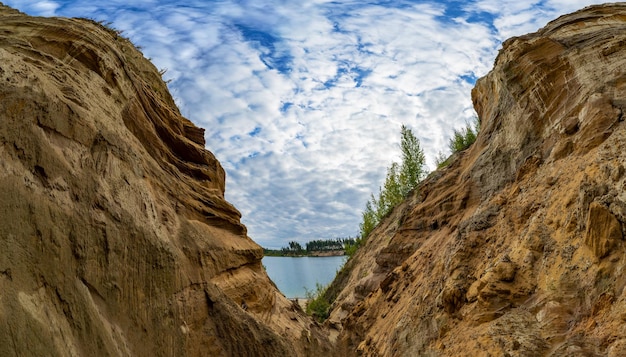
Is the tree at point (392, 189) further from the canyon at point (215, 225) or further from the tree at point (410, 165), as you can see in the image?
the canyon at point (215, 225)

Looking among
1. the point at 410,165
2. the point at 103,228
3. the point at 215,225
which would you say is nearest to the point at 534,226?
the point at 215,225

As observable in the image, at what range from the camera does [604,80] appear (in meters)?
11.3

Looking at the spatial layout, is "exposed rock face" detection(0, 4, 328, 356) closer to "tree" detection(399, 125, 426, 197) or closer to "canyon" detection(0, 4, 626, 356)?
"canyon" detection(0, 4, 626, 356)

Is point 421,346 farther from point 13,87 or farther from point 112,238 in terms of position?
point 13,87

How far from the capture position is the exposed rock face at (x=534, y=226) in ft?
26.0

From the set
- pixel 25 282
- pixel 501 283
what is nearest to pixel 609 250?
pixel 501 283

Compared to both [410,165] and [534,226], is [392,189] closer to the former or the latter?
[410,165]

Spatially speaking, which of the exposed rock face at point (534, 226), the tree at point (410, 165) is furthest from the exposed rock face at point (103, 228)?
the tree at point (410, 165)

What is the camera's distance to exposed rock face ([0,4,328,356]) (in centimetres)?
637

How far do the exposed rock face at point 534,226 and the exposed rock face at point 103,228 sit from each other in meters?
4.69

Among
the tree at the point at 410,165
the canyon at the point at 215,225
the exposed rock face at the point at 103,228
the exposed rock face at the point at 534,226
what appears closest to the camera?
the exposed rock face at the point at 103,228

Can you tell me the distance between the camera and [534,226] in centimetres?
1048

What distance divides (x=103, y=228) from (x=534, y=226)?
376 inches

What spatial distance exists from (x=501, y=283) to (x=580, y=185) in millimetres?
2800
